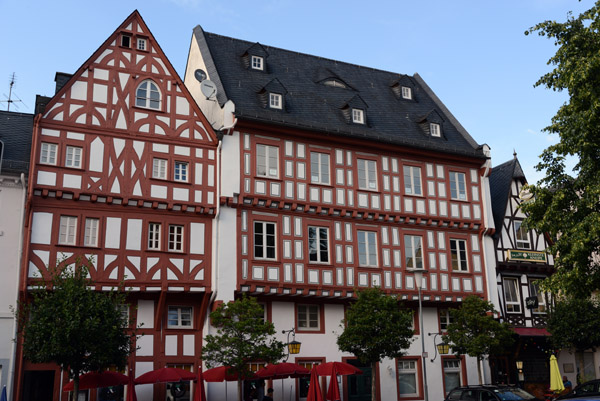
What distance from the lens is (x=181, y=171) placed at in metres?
26.6

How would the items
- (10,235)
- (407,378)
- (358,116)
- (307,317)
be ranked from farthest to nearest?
(358,116) < (407,378) < (307,317) < (10,235)

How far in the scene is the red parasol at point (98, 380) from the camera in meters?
20.9

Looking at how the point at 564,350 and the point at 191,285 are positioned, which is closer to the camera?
the point at 191,285

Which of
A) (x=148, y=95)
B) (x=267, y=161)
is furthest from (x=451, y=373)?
(x=148, y=95)

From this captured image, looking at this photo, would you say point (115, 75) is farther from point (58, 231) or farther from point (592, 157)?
point (592, 157)

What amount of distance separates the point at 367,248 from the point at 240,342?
8502mm

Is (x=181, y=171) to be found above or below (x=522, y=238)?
above

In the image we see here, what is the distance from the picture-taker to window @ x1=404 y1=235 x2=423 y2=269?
97.8ft

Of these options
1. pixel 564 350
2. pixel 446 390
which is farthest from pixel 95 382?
pixel 564 350

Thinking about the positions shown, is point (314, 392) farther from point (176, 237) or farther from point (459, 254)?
point (459, 254)

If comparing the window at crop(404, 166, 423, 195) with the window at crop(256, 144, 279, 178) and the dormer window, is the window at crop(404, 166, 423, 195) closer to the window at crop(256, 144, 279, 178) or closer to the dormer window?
the window at crop(256, 144, 279, 178)

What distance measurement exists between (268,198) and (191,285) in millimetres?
4656

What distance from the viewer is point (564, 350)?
34.2 meters

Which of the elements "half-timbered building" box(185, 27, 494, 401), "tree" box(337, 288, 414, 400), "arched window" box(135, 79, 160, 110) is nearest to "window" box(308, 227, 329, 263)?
"half-timbered building" box(185, 27, 494, 401)
